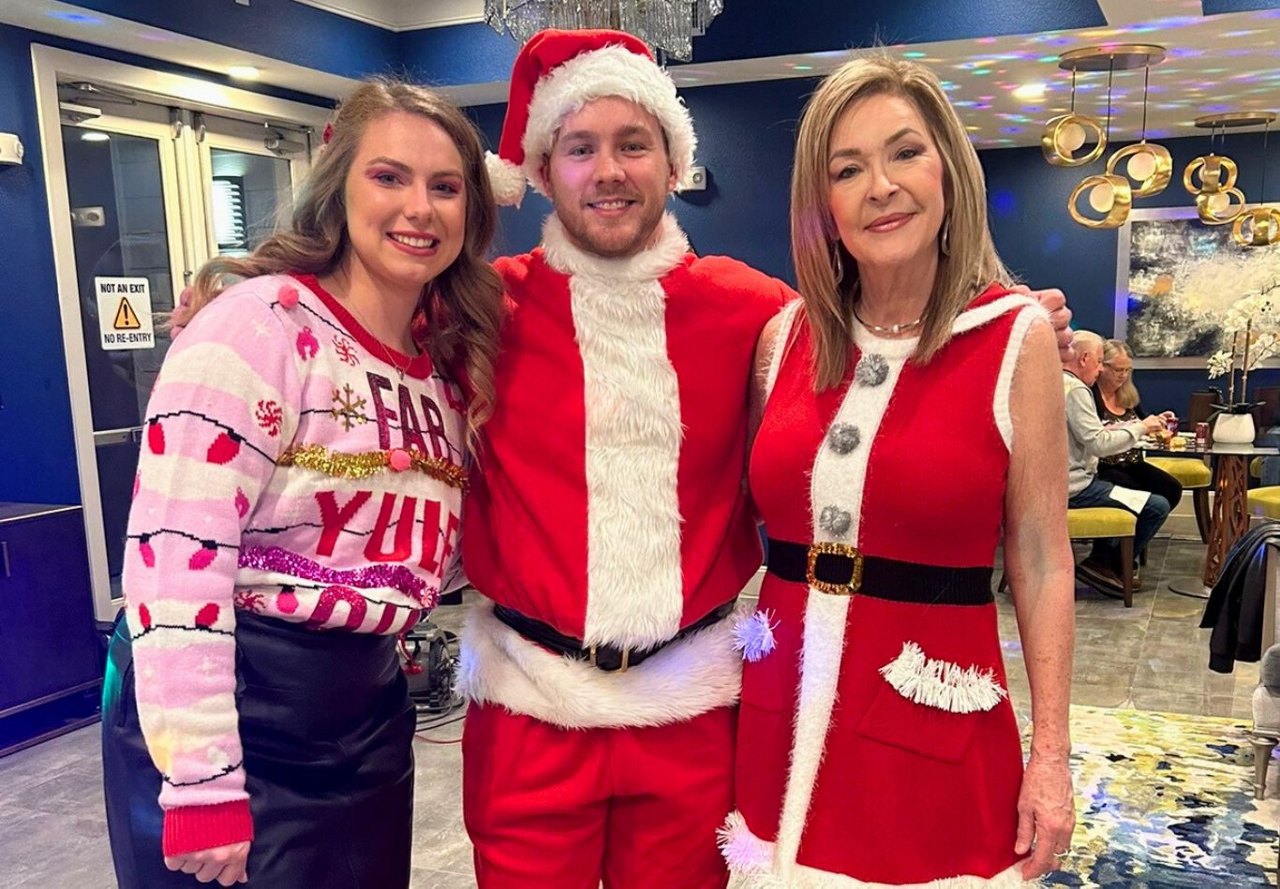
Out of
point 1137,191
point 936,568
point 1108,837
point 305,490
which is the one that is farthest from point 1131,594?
point 305,490

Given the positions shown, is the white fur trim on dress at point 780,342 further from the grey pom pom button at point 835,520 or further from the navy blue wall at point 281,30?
the navy blue wall at point 281,30

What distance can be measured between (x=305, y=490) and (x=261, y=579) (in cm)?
12

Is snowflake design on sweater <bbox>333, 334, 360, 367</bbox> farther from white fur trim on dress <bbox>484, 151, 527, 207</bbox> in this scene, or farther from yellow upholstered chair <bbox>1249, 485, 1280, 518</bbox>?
yellow upholstered chair <bbox>1249, 485, 1280, 518</bbox>

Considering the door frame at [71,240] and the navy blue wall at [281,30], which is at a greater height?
the navy blue wall at [281,30]

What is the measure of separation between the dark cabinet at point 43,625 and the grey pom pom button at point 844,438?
3368 mm

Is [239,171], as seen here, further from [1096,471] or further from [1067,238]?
A: [1067,238]

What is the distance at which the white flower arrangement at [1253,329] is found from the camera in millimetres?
5613

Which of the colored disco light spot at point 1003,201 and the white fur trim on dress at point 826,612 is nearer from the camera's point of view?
the white fur trim on dress at point 826,612

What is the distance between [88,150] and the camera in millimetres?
4297

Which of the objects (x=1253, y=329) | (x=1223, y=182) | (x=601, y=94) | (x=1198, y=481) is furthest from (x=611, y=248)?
(x=1198, y=481)

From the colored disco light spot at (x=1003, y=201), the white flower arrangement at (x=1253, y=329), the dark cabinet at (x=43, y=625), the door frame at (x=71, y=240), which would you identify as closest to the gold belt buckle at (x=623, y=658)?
the dark cabinet at (x=43, y=625)

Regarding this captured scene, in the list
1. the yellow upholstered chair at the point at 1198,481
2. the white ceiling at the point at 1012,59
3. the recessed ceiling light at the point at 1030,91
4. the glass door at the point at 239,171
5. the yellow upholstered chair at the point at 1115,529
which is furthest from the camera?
the yellow upholstered chair at the point at 1198,481

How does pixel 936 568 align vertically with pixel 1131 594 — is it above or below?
above

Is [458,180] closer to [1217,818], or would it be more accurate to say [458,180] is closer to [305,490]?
[305,490]
